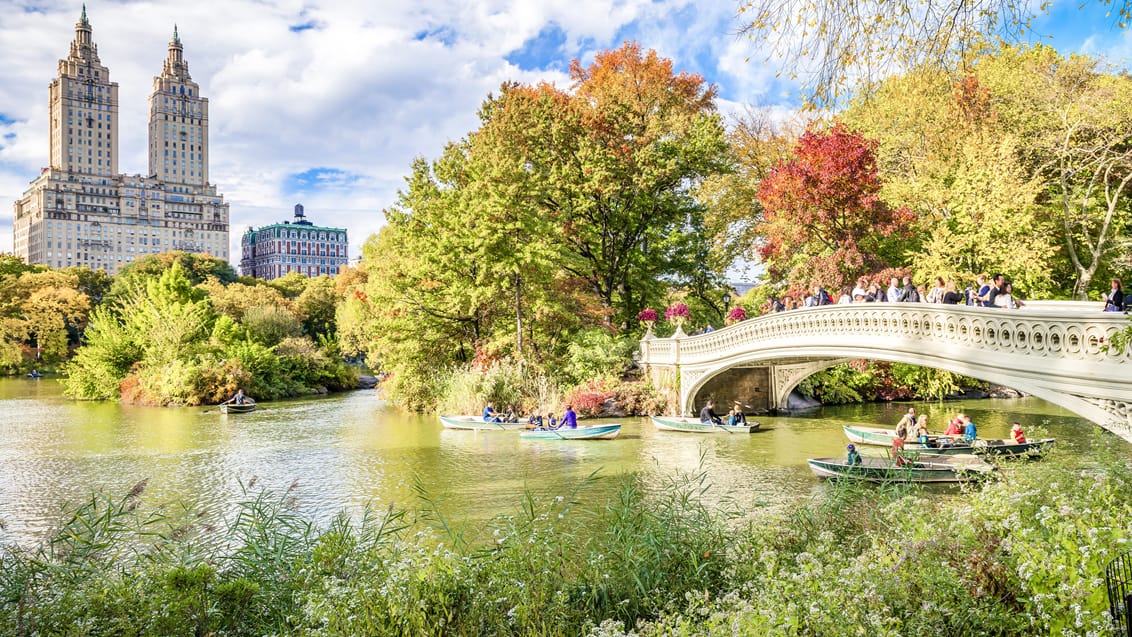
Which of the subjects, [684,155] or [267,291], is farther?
[267,291]

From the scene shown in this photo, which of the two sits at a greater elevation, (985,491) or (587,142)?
(587,142)

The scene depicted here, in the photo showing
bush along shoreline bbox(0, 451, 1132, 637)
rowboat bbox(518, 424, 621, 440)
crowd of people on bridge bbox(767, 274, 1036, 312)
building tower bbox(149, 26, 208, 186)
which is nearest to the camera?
bush along shoreline bbox(0, 451, 1132, 637)

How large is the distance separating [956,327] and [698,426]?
877cm

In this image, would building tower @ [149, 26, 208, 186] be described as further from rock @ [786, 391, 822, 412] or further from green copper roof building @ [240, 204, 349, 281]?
rock @ [786, 391, 822, 412]

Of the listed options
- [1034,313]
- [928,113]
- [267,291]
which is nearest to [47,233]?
[267,291]

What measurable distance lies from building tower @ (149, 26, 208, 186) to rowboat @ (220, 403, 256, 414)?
410 feet

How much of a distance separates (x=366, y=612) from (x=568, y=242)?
25.0 meters

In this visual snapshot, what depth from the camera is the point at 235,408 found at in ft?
89.9

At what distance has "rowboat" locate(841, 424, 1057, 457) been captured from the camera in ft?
40.2

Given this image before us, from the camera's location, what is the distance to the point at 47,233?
11544 cm

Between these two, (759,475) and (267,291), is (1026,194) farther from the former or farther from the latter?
(267,291)

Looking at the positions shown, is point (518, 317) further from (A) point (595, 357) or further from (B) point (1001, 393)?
(B) point (1001, 393)

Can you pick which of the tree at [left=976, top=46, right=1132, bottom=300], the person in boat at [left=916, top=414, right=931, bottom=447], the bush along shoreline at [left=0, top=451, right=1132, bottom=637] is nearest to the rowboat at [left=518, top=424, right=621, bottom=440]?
the person in boat at [left=916, top=414, right=931, bottom=447]

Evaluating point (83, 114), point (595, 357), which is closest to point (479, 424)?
point (595, 357)
